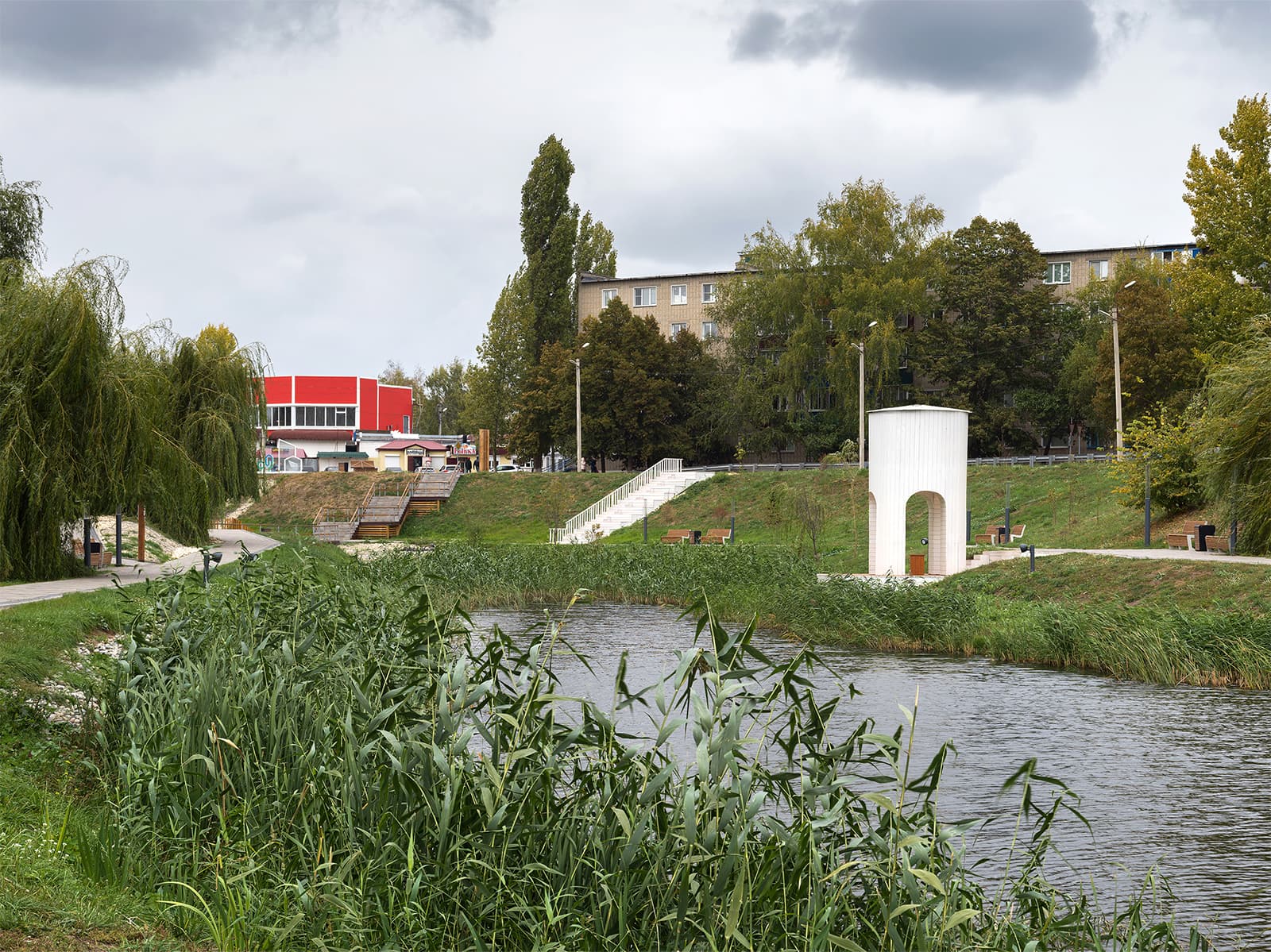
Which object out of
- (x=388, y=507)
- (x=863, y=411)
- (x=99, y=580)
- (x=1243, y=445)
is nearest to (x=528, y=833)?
(x=99, y=580)

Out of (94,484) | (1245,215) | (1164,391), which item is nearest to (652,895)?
(94,484)

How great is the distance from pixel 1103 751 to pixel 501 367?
5993 centimetres

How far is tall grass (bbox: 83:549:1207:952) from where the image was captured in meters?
5.82

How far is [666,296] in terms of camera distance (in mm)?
78500

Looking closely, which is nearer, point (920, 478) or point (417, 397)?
point (920, 478)

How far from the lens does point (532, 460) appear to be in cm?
6856

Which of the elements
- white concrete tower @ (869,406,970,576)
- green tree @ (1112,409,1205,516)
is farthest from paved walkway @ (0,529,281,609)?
green tree @ (1112,409,1205,516)

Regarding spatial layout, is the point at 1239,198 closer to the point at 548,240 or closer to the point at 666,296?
the point at 548,240

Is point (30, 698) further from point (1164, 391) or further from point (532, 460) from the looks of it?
point (532, 460)

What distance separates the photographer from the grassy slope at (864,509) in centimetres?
3584

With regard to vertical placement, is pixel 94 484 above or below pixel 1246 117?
below

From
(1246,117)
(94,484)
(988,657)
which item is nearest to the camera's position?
(988,657)

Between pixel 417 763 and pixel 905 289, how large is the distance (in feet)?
183

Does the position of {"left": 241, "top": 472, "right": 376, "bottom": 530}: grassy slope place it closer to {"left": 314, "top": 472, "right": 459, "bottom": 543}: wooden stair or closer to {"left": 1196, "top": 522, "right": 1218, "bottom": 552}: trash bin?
{"left": 314, "top": 472, "right": 459, "bottom": 543}: wooden stair
